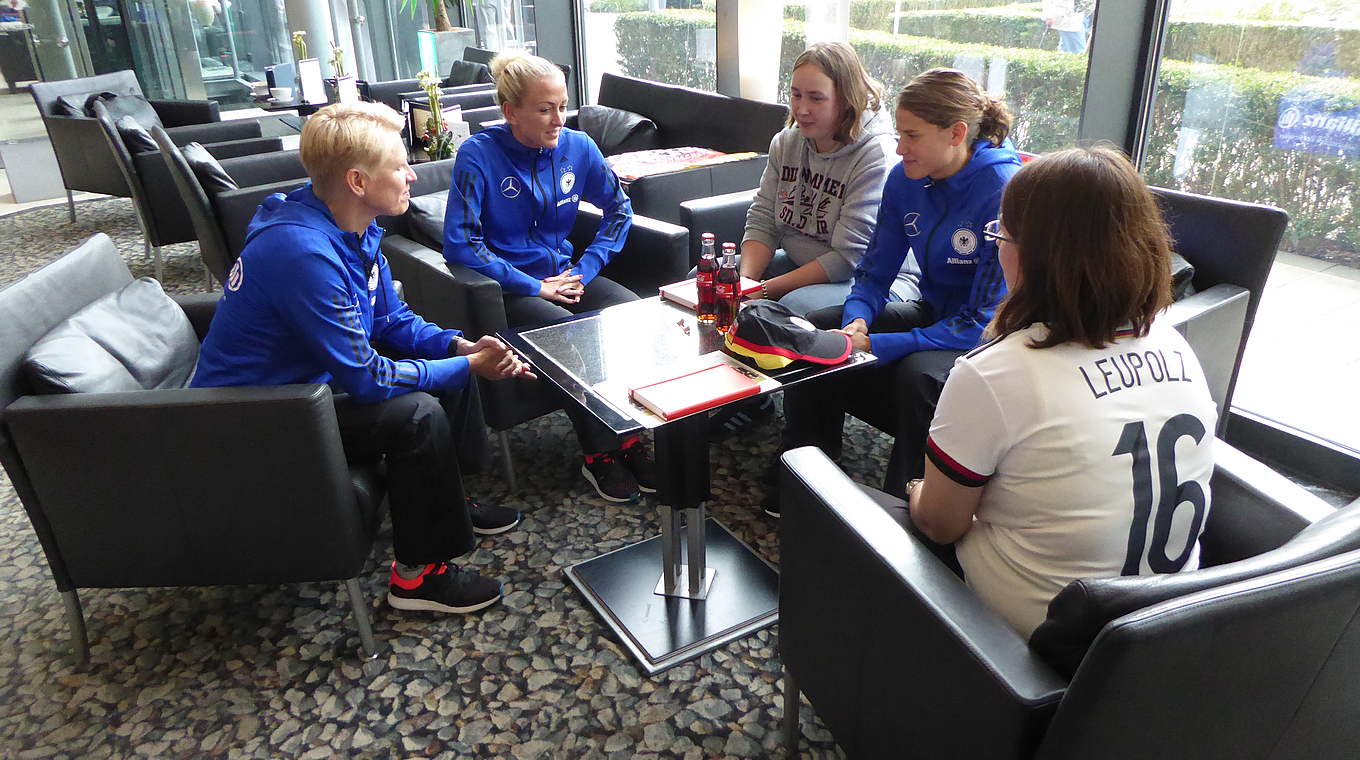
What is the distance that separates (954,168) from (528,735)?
167 centimetres

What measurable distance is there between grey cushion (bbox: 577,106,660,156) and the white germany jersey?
388cm

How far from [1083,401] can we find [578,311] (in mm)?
2017

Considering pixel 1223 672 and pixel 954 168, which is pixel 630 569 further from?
pixel 1223 672

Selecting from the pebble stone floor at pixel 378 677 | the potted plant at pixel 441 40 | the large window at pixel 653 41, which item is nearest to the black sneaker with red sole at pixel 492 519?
the pebble stone floor at pixel 378 677

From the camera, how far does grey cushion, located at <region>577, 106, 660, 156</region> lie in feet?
16.1

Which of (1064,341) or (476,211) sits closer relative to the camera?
(1064,341)

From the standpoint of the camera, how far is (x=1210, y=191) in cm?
285

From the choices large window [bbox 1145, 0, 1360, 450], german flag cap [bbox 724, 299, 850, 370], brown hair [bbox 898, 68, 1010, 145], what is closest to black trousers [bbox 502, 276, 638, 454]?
german flag cap [bbox 724, 299, 850, 370]

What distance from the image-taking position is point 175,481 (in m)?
1.88

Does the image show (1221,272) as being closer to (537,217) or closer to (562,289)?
(562,289)

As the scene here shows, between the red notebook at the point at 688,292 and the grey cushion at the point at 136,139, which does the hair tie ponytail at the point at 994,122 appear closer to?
the red notebook at the point at 688,292

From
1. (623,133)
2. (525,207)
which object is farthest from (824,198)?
(623,133)

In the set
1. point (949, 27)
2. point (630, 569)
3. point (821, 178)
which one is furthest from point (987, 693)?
point (949, 27)

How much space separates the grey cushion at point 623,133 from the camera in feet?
16.1
